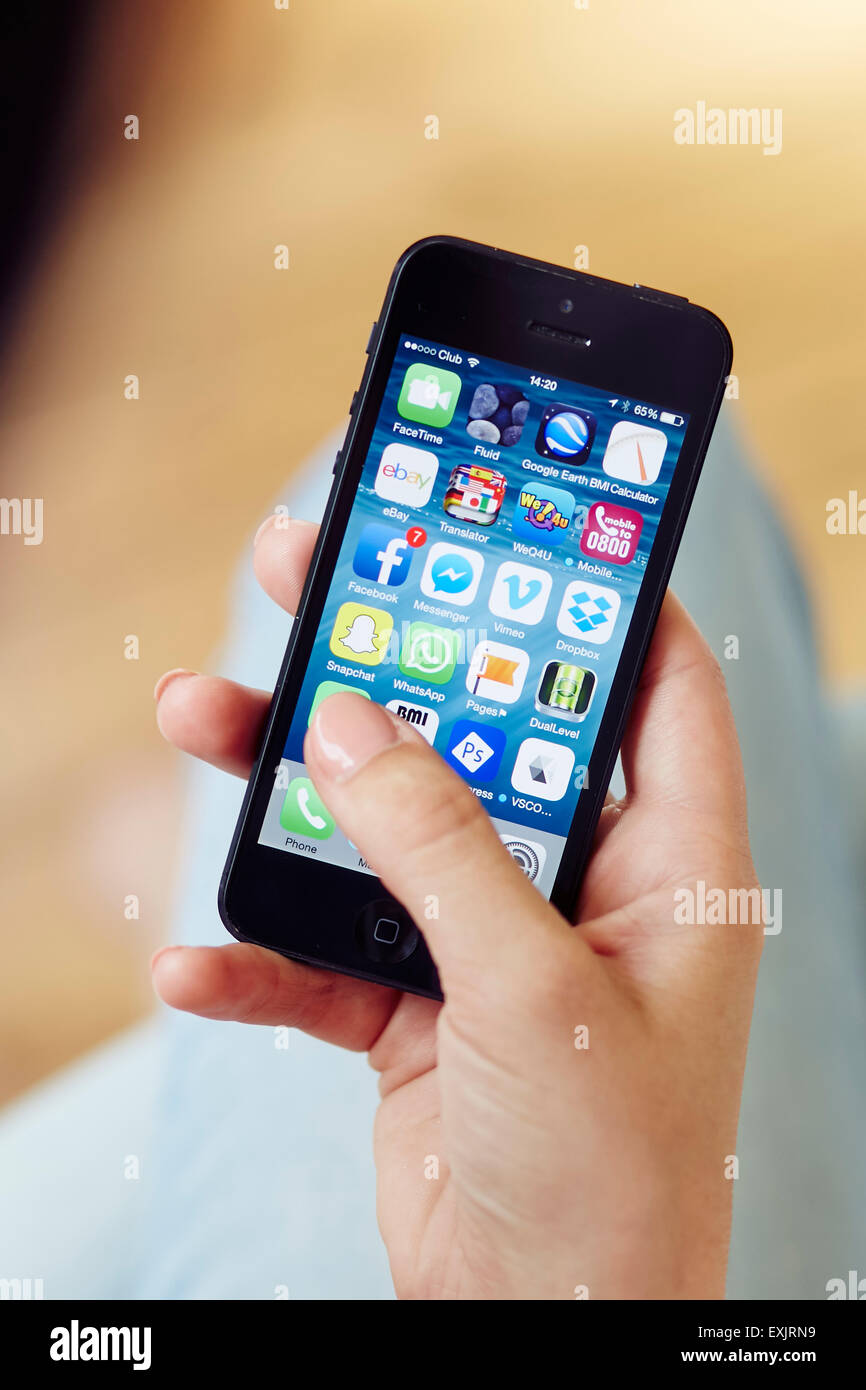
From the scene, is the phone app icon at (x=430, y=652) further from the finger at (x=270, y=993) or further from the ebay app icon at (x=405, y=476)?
the finger at (x=270, y=993)

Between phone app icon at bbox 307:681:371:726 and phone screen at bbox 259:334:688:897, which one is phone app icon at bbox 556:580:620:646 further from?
phone app icon at bbox 307:681:371:726

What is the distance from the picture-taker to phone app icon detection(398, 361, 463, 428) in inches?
23.0

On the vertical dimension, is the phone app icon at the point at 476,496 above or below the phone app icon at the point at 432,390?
below

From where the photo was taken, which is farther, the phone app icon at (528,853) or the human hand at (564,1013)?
the phone app icon at (528,853)

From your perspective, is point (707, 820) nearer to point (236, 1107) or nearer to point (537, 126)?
point (236, 1107)

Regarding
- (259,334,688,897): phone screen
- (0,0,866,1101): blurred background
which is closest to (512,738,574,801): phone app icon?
(259,334,688,897): phone screen

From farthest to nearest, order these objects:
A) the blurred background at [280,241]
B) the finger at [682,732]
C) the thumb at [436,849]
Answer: the blurred background at [280,241]
the finger at [682,732]
the thumb at [436,849]

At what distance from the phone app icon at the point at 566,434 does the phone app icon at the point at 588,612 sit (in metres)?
0.07

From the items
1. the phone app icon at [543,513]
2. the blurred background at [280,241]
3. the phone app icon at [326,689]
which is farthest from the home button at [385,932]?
the blurred background at [280,241]

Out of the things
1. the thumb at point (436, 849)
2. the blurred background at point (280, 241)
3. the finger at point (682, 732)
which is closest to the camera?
the thumb at point (436, 849)

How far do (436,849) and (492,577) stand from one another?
0.61 feet

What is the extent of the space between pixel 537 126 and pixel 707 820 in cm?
107

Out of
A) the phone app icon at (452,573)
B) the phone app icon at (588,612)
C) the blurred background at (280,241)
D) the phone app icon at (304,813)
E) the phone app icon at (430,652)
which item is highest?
the blurred background at (280,241)

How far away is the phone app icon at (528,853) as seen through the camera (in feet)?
1.93
